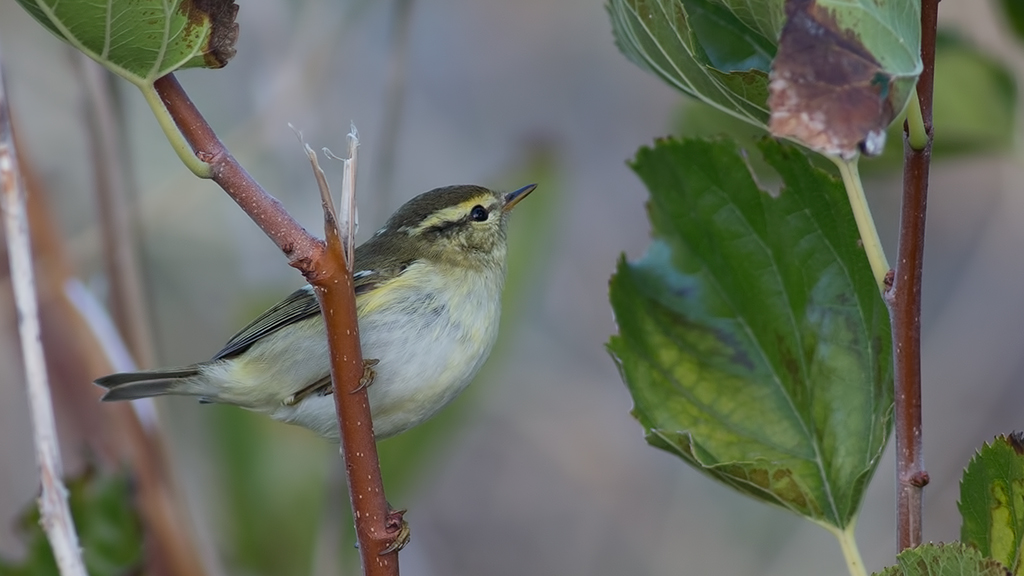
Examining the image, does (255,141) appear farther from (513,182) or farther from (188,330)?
(188,330)

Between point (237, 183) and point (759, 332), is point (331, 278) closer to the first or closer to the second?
point (237, 183)

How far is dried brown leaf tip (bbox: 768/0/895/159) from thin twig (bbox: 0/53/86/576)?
54.2 inches

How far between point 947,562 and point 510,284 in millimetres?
1985

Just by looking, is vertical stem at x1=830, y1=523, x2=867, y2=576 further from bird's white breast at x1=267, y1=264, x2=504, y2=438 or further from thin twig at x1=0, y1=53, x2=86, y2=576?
thin twig at x1=0, y1=53, x2=86, y2=576

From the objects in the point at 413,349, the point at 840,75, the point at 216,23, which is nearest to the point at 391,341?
the point at 413,349

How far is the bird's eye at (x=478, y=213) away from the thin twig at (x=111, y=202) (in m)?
0.95

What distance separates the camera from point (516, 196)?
305 centimetres

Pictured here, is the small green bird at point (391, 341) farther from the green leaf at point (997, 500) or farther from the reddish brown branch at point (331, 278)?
the green leaf at point (997, 500)

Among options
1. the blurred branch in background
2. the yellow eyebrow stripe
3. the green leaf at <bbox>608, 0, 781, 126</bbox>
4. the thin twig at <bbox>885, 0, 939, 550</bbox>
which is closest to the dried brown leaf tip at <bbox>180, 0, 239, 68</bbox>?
the green leaf at <bbox>608, 0, 781, 126</bbox>

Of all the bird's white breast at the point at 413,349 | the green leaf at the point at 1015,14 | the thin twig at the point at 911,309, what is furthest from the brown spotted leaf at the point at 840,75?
the bird's white breast at the point at 413,349

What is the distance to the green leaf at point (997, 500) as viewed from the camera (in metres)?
1.24

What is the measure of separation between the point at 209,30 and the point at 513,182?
2022mm

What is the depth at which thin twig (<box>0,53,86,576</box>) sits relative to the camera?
1.75 meters

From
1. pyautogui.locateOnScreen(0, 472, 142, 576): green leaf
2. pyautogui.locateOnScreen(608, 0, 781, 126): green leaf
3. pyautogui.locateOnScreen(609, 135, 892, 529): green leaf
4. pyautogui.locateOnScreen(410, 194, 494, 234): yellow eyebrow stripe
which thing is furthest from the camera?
pyautogui.locateOnScreen(410, 194, 494, 234): yellow eyebrow stripe
